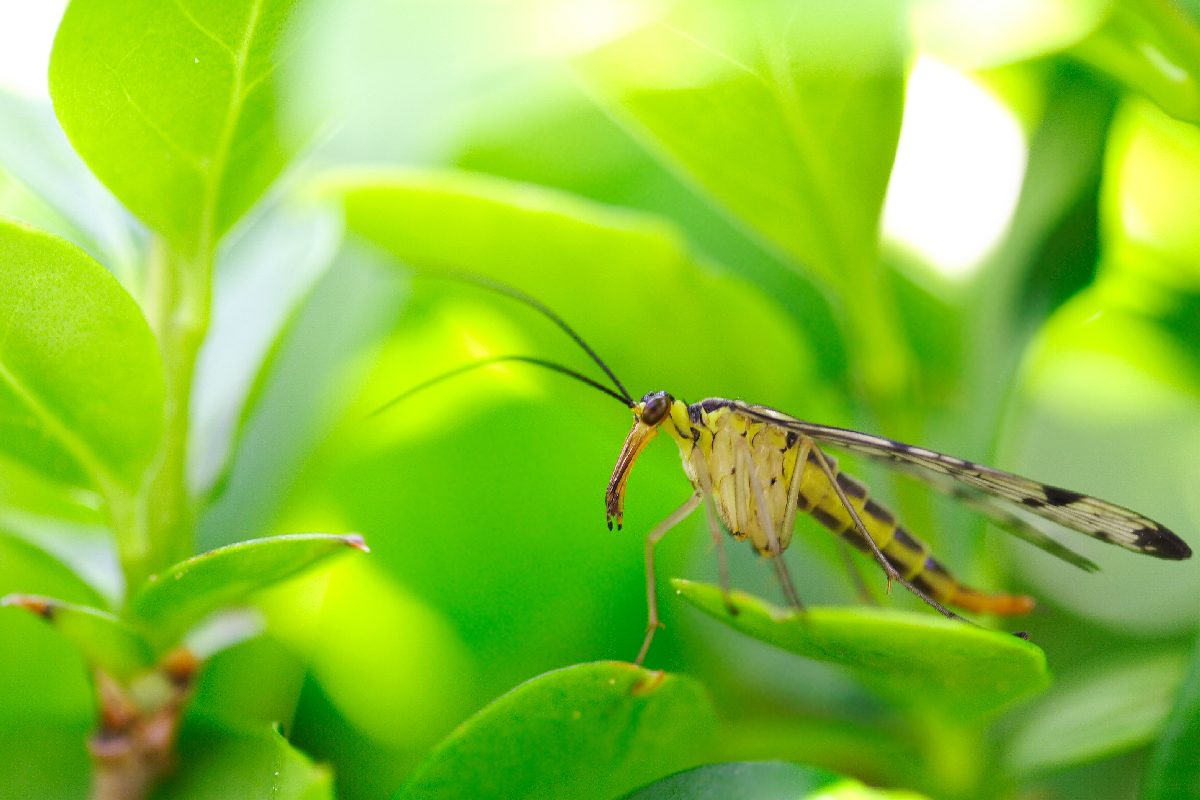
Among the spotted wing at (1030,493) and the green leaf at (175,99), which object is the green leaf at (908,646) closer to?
the spotted wing at (1030,493)

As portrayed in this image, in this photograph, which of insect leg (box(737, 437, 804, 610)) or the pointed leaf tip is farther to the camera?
insect leg (box(737, 437, 804, 610))

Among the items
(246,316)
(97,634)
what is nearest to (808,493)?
(246,316)

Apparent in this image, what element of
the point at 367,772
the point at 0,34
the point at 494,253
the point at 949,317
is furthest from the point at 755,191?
the point at 0,34

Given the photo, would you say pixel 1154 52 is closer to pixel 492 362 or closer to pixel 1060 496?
pixel 1060 496

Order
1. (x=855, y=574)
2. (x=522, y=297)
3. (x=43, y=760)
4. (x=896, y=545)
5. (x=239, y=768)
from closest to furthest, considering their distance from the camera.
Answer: (x=239, y=768) → (x=43, y=760) → (x=522, y=297) → (x=896, y=545) → (x=855, y=574)

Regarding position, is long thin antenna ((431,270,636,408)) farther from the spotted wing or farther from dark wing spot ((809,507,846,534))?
dark wing spot ((809,507,846,534))

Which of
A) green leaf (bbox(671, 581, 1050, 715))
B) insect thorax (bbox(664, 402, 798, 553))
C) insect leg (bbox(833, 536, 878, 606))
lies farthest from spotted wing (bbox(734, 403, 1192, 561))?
green leaf (bbox(671, 581, 1050, 715))
